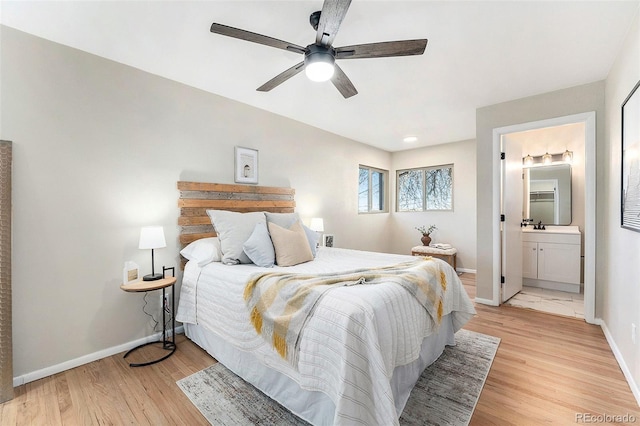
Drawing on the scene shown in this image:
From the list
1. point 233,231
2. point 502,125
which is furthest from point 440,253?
point 233,231

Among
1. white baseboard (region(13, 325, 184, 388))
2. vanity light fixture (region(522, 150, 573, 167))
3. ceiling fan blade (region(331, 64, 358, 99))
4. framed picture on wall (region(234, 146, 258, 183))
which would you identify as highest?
ceiling fan blade (region(331, 64, 358, 99))

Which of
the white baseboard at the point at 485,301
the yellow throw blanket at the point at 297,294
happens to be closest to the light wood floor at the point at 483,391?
the yellow throw blanket at the point at 297,294

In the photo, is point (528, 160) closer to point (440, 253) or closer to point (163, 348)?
point (440, 253)

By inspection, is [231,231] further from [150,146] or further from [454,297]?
[454,297]

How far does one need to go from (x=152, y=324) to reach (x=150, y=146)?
1.67m

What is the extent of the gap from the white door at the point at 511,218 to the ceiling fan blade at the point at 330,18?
114 inches

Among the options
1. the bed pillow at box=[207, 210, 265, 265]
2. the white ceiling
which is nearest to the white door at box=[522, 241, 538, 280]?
the white ceiling

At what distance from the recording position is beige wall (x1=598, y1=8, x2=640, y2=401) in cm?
185

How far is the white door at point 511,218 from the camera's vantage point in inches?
139

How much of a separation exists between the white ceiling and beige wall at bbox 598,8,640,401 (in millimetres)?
240

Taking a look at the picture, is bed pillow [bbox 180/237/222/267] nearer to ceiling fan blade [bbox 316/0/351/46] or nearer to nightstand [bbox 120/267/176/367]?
nightstand [bbox 120/267/176/367]

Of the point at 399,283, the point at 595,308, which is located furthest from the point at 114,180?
the point at 595,308

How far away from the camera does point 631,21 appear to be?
193cm

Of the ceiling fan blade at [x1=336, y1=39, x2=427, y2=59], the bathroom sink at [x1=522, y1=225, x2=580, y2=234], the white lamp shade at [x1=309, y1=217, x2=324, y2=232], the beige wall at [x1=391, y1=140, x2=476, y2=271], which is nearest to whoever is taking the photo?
the ceiling fan blade at [x1=336, y1=39, x2=427, y2=59]
